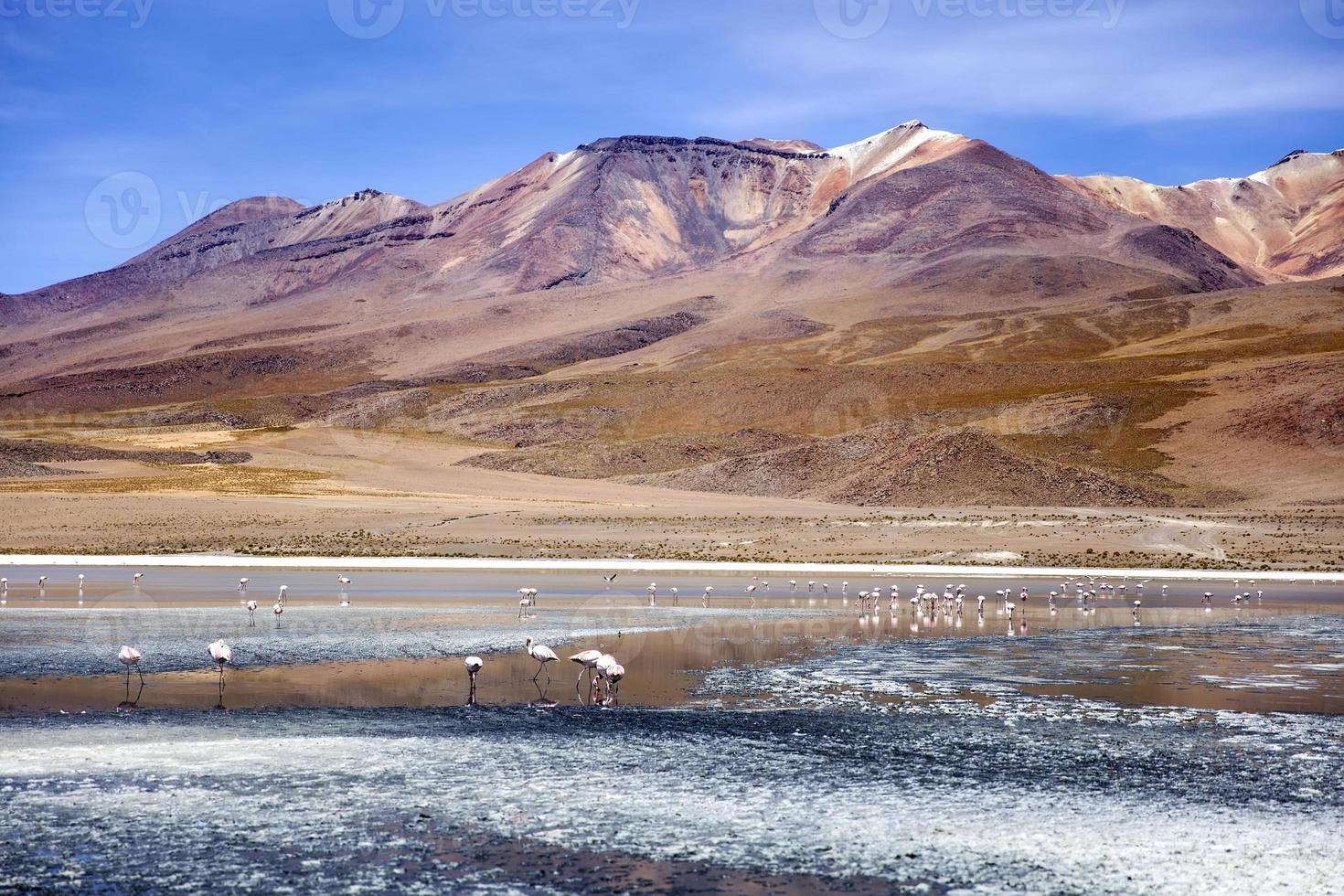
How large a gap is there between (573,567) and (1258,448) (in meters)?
61.6

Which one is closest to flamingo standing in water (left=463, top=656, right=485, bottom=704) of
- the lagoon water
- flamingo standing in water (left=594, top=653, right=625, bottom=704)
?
the lagoon water

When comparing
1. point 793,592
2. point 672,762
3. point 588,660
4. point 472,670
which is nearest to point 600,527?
point 793,592

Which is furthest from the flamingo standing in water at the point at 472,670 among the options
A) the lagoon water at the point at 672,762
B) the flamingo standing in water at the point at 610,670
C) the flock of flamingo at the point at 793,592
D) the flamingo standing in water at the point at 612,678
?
the flamingo standing in water at the point at 612,678

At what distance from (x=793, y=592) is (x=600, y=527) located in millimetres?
23190

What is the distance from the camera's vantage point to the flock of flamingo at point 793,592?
19125mm

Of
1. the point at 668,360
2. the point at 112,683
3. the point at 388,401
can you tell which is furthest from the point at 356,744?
the point at 668,360

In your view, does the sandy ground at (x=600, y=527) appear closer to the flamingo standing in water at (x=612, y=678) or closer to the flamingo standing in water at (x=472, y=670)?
the flamingo standing in water at (x=612, y=678)

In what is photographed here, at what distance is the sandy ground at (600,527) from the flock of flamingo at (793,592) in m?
9.03

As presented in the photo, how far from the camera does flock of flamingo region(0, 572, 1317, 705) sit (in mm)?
19125

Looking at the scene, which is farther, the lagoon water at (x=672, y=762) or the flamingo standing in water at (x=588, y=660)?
the flamingo standing in water at (x=588, y=660)

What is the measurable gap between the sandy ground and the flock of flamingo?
9030 mm

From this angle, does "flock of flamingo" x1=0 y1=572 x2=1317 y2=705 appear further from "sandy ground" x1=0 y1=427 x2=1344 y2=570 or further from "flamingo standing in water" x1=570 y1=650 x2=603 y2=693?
"sandy ground" x1=0 y1=427 x2=1344 y2=570

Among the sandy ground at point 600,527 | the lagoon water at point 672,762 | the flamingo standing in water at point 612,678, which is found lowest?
the lagoon water at point 672,762

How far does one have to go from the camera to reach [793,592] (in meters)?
37.2
